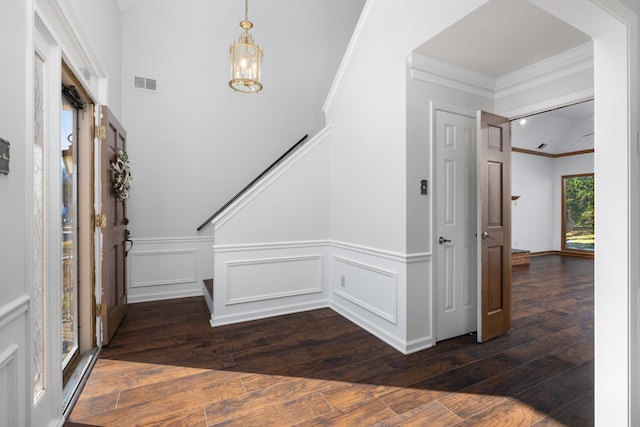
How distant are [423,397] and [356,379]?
0.47 metres

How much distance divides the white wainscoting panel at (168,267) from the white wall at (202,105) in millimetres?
157

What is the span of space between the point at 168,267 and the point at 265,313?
5.56 feet

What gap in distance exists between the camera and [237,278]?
3436 millimetres

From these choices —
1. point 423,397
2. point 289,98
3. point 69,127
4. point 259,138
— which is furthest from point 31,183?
point 289,98

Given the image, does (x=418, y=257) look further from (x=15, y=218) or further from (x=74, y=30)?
(x=74, y=30)

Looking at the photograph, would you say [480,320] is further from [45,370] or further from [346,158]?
[45,370]

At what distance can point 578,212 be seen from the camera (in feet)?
27.7

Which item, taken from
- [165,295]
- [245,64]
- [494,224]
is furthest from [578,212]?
[165,295]

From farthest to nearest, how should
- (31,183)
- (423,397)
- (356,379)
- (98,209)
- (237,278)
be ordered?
1. (237,278)
2. (98,209)
3. (356,379)
4. (423,397)
5. (31,183)

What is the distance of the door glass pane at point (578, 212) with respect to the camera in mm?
8258

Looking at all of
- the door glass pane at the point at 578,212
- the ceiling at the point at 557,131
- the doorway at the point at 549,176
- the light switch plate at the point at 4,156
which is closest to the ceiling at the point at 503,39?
the light switch plate at the point at 4,156

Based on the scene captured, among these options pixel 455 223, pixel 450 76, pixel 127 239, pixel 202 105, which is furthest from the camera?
pixel 202 105

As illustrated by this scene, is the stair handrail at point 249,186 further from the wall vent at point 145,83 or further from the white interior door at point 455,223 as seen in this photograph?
the white interior door at point 455,223

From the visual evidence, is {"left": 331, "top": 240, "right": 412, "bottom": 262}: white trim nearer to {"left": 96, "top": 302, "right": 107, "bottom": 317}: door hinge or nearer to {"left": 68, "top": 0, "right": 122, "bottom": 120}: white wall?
{"left": 96, "top": 302, "right": 107, "bottom": 317}: door hinge
